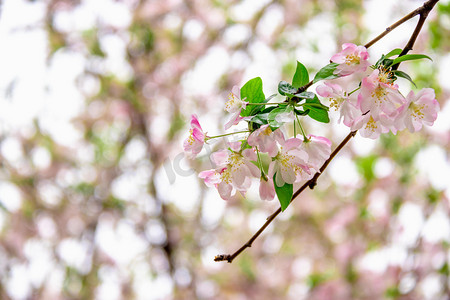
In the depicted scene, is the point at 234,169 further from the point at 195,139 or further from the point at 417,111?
the point at 417,111

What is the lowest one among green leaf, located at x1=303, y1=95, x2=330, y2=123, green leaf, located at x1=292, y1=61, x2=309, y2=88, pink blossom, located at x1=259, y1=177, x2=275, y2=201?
pink blossom, located at x1=259, y1=177, x2=275, y2=201

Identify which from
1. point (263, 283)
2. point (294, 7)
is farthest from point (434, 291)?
point (294, 7)

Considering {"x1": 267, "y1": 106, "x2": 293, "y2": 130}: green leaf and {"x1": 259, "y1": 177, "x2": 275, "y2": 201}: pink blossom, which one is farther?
{"x1": 259, "y1": 177, "x2": 275, "y2": 201}: pink blossom

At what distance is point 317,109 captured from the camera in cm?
53

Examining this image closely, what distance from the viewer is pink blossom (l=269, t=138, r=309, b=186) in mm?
542

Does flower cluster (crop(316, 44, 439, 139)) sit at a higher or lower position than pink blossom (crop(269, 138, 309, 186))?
higher

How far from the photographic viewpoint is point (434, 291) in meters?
2.08

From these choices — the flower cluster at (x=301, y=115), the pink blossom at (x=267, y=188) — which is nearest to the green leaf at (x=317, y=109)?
the flower cluster at (x=301, y=115)

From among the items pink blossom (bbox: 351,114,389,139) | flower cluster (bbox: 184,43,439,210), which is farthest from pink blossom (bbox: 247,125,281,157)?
pink blossom (bbox: 351,114,389,139)

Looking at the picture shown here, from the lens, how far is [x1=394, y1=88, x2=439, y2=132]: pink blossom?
0.55 m

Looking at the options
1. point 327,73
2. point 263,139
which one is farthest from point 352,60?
point 263,139

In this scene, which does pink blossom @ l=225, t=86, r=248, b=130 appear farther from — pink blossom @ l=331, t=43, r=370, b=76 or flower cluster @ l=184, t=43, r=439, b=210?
pink blossom @ l=331, t=43, r=370, b=76

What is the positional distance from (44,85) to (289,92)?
2.56 metres

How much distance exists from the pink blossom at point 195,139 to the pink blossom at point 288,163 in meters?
0.10
